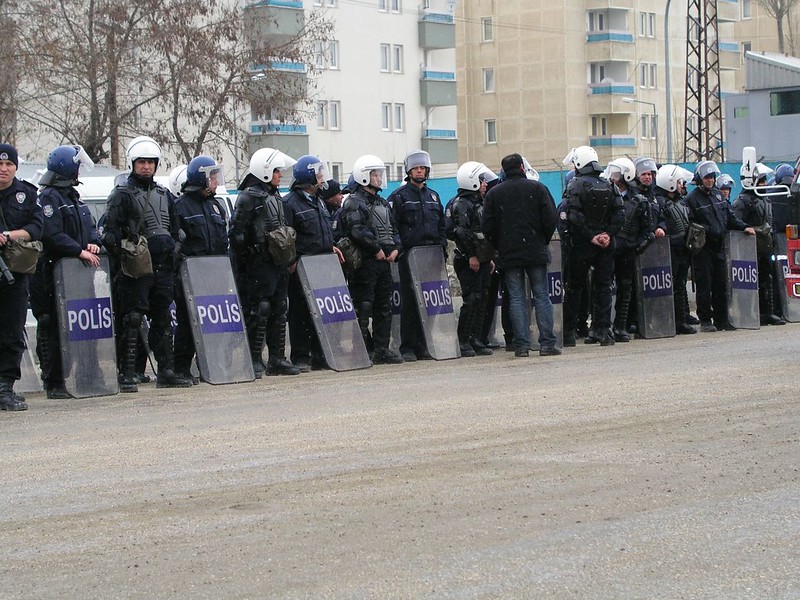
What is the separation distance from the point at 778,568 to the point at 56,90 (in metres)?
28.6

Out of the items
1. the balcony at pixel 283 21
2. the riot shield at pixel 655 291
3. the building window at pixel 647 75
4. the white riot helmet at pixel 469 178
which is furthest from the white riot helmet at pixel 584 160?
the building window at pixel 647 75

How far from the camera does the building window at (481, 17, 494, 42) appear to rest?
7881 centimetres

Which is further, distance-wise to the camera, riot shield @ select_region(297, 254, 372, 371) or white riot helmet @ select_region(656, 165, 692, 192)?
white riot helmet @ select_region(656, 165, 692, 192)

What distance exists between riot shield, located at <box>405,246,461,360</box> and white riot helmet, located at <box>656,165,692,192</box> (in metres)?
3.73

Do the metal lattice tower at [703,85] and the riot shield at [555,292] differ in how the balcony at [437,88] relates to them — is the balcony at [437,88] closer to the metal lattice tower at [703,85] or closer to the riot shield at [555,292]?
the metal lattice tower at [703,85]

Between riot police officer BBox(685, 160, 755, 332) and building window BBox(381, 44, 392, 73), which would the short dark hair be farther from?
building window BBox(381, 44, 392, 73)

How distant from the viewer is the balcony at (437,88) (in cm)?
6456

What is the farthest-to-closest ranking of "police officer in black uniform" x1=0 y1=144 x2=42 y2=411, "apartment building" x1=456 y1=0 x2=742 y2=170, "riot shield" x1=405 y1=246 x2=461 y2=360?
"apartment building" x1=456 y1=0 x2=742 y2=170, "riot shield" x1=405 y1=246 x2=461 y2=360, "police officer in black uniform" x1=0 y1=144 x2=42 y2=411

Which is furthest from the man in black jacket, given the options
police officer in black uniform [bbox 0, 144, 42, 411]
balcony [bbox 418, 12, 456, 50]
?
balcony [bbox 418, 12, 456, 50]

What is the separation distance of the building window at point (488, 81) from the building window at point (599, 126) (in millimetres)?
5577

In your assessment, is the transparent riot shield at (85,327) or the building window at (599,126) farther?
A: the building window at (599,126)

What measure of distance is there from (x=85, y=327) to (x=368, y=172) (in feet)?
13.1

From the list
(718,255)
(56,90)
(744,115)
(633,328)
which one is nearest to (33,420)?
(633,328)

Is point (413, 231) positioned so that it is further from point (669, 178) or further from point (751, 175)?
point (669, 178)
